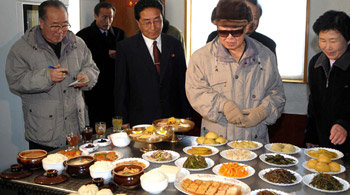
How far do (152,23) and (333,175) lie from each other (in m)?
1.81

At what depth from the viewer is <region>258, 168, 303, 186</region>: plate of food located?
5.74ft

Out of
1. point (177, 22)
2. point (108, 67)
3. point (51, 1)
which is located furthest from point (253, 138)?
point (177, 22)

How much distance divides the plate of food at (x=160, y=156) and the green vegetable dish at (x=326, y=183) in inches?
31.6

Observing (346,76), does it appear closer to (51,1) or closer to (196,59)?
(196,59)

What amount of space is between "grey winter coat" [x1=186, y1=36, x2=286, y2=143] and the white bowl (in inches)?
21.3

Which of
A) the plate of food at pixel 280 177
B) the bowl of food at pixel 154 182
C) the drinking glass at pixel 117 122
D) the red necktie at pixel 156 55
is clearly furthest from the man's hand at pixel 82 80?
the plate of food at pixel 280 177

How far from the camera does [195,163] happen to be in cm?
199

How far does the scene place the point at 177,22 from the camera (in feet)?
18.6

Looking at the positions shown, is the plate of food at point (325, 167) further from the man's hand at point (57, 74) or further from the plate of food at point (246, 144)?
the man's hand at point (57, 74)

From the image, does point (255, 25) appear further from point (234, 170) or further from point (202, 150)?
point (234, 170)

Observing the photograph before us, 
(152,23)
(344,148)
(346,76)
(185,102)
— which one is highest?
(152,23)

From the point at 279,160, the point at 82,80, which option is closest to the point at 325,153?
the point at 279,160

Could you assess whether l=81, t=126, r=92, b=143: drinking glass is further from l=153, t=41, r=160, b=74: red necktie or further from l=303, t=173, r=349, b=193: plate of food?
l=303, t=173, r=349, b=193: plate of food

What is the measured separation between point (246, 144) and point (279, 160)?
31 centimetres
